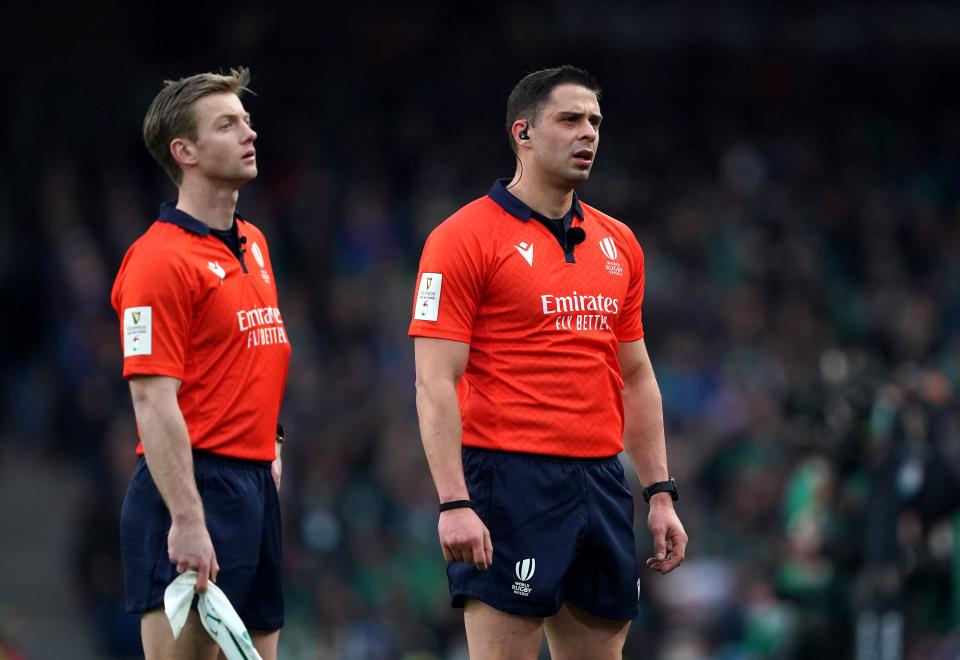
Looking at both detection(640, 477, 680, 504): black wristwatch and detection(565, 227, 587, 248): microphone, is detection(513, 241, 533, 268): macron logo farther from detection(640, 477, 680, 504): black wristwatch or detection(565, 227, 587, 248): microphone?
detection(640, 477, 680, 504): black wristwatch

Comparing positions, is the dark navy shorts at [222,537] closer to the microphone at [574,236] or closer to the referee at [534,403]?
the referee at [534,403]

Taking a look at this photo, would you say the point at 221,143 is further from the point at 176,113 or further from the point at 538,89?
the point at 538,89

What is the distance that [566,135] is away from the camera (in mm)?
4895

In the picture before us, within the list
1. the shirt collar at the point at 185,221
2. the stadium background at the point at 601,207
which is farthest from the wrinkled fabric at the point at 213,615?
the stadium background at the point at 601,207

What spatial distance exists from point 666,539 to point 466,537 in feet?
2.58

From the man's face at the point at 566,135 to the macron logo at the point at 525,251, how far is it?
0.80 ft

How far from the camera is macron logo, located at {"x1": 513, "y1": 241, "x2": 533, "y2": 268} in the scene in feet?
15.9

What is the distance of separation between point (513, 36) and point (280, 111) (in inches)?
103

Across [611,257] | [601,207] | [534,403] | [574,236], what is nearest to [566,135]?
[574,236]

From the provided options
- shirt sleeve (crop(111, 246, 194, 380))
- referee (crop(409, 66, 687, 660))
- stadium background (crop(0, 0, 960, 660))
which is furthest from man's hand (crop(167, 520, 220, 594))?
stadium background (crop(0, 0, 960, 660))

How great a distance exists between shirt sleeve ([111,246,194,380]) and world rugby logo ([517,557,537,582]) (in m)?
1.14

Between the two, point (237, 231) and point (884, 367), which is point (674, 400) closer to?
point (884, 367)

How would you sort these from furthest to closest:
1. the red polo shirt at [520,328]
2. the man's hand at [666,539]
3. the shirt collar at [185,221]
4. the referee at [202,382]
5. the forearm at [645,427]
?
the forearm at [645,427] < the man's hand at [666,539] < the shirt collar at [185,221] < the red polo shirt at [520,328] < the referee at [202,382]

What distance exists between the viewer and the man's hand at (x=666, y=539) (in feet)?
16.4
